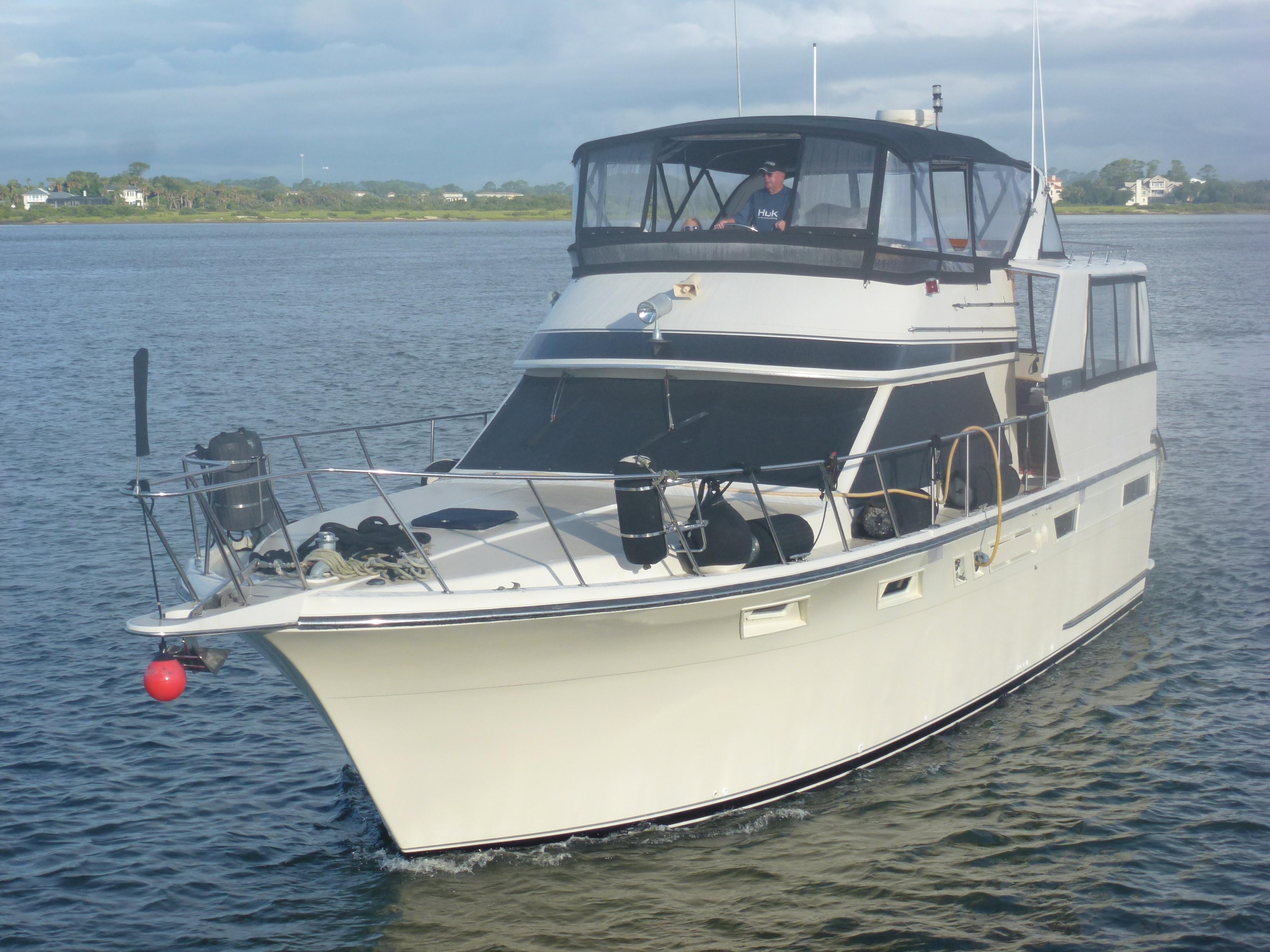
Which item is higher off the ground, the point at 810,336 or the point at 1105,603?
the point at 810,336

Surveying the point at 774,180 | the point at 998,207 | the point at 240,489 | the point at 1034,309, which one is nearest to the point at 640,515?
the point at 240,489

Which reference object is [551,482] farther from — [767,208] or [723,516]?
[767,208]

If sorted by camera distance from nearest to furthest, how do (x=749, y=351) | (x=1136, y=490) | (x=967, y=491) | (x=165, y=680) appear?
(x=165, y=680) < (x=967, y=491) < (x=749, y=351) < (x=1136, y=490)

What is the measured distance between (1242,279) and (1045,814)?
151ft

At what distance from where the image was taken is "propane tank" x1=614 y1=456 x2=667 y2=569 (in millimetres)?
6969

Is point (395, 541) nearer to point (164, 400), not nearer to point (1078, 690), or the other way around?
point (1078, 690)

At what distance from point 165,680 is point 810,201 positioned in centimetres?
558

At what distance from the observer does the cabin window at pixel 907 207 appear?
8.96 metres

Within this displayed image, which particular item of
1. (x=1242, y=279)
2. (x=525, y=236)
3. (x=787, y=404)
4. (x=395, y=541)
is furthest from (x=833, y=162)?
(x=525, y=236)

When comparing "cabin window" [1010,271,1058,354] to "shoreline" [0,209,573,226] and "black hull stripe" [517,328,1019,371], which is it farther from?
"shoreline" [0,209,573,226]

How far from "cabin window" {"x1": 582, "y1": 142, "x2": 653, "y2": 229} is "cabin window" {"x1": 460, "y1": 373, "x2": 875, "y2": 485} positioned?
1.50 meters

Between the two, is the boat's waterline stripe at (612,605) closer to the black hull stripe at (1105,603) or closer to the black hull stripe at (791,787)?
the black hull stripe at (791,787)

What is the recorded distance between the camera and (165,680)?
6379mm

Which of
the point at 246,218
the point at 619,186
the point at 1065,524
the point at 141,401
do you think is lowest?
the point at 1065,524
